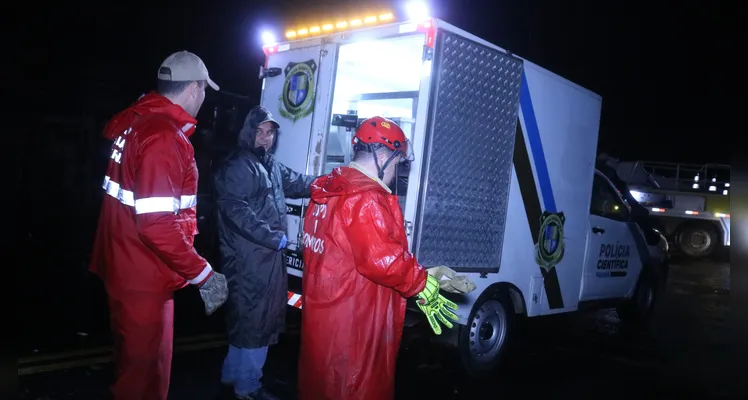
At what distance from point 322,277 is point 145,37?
53.5ft

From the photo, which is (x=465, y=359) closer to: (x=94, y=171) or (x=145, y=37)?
(x=94, y=171)

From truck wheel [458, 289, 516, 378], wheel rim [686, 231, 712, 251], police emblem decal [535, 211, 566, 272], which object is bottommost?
truck wheel [458, 289, 516, 378]

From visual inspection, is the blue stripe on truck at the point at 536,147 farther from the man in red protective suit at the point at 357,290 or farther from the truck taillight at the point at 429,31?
the man in red protective suit at the point at 357,290

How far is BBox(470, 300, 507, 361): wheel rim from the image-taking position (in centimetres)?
507

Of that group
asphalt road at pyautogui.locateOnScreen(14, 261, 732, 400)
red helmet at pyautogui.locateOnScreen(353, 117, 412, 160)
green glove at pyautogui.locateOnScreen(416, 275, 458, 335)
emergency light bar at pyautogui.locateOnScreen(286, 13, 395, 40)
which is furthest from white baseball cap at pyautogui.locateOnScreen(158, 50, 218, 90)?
asphalt road at pyautogui.locateOnScreen(14, 261, 732, 400)

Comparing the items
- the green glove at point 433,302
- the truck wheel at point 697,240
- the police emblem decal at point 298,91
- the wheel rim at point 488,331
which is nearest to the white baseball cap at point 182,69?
the green glove at point 433,302

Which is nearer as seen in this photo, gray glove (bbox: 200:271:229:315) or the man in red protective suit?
the man in red protective suit

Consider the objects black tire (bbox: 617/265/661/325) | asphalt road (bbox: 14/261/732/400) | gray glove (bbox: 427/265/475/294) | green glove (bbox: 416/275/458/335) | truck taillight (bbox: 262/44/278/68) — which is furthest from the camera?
black tire (bbox: 617/265/661/325)

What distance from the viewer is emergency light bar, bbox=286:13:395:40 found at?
4707 mm

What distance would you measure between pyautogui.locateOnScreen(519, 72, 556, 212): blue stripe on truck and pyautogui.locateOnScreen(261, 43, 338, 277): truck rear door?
1.75 metres

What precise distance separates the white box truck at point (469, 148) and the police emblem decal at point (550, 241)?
19mm

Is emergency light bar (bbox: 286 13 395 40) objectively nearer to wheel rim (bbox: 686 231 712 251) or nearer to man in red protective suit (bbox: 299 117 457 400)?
man in red protective suit (bbox: 299 117 457 400)

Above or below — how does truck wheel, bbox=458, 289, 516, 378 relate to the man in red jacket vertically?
below

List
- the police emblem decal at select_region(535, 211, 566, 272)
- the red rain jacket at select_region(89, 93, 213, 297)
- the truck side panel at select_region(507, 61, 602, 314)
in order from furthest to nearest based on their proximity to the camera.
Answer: the police emblem decal at select_region(535, 211, 566, 272), the truck side panel at select_region(507, 61, 602, 314), the red rain jacket at select_region(89, 93, 213, 297)
